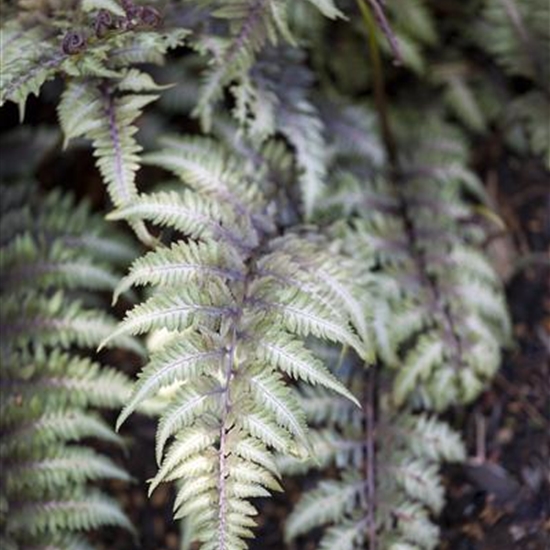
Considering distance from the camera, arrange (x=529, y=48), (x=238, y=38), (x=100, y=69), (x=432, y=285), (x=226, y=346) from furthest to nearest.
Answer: (x=529, y=48), (x=432, y=285), (x=238, y=38), (x=100, y=69), (x=226, y=346)

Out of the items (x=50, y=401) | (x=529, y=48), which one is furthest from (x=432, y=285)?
(x=50, y=401)

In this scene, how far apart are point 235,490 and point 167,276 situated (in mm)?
422

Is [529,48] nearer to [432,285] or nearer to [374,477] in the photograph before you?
[432,285]

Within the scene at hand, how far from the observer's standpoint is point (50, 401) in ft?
6.82

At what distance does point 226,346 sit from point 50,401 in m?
0.54

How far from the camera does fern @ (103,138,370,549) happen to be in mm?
1634

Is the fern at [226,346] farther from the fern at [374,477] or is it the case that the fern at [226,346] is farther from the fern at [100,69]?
the fern at [374,477]

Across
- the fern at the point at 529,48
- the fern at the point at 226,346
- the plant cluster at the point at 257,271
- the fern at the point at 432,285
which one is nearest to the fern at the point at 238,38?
the plant cluster at the point at 257,271

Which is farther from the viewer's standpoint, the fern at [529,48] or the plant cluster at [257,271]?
the fern at [529,48]

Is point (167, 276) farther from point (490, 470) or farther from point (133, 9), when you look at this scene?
point (490, 470)

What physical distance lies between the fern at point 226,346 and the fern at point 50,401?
363 millimetres

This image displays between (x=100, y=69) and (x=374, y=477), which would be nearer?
(x=100, y=69)

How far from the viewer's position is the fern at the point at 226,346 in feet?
5.36

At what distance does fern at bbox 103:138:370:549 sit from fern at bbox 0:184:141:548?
36cm
